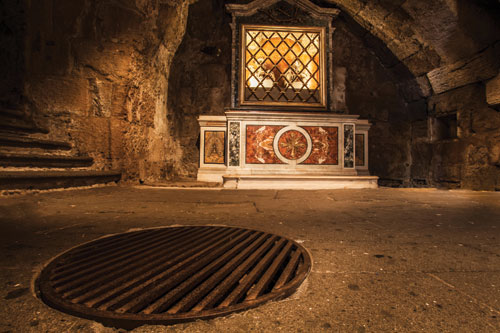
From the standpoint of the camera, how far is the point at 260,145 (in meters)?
5.42

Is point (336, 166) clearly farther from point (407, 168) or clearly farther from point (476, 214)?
point (407, 168)

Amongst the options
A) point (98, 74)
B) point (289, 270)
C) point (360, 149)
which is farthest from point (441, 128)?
point (98, 74)

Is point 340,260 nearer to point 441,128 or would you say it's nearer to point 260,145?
point 260,145

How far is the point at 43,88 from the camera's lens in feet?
13.9

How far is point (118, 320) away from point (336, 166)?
528 cm

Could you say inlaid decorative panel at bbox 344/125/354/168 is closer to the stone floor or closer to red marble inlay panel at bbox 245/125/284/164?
red marble inlay panel at bbox 245/125/284/164

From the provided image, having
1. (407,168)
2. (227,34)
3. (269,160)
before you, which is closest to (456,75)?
(407,168)

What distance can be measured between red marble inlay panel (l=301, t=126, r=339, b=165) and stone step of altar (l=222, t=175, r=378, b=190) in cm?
59

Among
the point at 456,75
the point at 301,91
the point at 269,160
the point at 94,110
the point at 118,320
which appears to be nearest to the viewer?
the point at 118,320

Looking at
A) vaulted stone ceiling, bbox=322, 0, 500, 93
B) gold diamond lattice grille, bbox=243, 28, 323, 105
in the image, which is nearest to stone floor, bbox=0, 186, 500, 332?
vaulted stone ceiling, bbox=322, 0, 500, 93

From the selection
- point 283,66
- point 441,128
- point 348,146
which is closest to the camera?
point 348,146

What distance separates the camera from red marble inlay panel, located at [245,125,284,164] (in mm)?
5398

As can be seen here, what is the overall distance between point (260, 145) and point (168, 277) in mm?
4511

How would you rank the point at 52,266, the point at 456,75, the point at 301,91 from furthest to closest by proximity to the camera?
the point at 301,91 → the point at 456,75 → the point at 52,266
